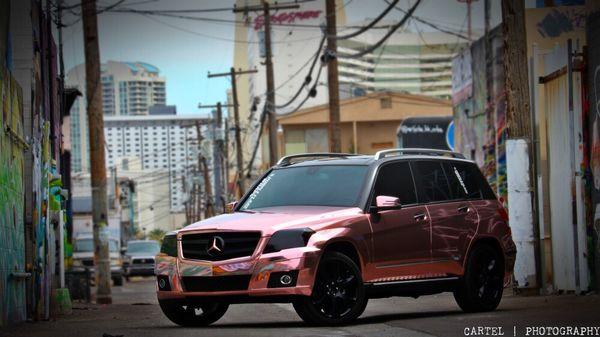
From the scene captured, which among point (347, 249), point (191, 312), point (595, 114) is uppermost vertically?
point (595, 114)

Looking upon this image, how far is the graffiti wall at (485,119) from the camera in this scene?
93.5ft

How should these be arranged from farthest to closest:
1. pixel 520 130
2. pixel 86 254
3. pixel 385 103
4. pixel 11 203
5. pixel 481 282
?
pixel 385 103 < pixel 86 254 < pixel 520 130 < pixel 11 203 < pixel 481 282

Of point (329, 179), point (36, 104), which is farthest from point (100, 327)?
point (36, 104)

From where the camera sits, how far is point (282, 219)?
12219mm

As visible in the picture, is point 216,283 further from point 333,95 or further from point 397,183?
point 333,95

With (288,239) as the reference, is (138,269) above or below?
below

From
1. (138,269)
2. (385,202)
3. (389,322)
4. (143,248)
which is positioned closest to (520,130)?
(385,202)

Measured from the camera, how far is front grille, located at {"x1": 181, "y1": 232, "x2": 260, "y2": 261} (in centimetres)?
1203

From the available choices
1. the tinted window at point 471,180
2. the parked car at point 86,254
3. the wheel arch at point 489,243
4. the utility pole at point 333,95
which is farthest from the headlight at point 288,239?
the parked car at point 86,254

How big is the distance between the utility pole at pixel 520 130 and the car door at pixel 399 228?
18.4ft

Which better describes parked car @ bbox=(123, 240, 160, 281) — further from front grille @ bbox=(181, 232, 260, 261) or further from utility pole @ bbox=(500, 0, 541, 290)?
front grille @ bbox=(181, 232, 260, 261)

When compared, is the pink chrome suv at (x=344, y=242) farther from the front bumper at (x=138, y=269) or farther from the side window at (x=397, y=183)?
the front bumper at (x=138, y=269)

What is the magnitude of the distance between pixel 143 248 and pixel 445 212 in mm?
39991

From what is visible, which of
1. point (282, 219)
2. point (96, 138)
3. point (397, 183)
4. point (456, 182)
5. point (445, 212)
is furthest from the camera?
point (96, 138)
